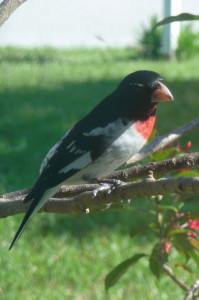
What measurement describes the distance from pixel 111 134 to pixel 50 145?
4020mm

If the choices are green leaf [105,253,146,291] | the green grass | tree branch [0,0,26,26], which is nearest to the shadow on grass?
the green grass

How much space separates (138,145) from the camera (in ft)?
6.56

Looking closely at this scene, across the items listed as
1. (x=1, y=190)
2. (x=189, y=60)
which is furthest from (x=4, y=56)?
(x=1, y=190)

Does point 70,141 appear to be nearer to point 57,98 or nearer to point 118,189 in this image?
point 118,189

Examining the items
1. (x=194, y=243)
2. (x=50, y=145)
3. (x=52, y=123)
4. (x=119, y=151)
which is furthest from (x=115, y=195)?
(x=52, y=123)

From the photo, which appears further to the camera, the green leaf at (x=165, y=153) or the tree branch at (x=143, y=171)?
the green leaf at (x=165, y=153)

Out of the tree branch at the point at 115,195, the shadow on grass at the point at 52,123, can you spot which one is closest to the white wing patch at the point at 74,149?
the tree branch at the point at 115,195

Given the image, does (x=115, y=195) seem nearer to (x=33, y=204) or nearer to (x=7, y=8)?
(x=33, y=204)

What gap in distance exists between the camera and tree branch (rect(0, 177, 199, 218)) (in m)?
1.43

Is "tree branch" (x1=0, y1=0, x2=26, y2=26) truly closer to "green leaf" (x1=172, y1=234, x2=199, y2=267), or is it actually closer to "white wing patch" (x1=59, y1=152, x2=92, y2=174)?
"white wing patch" (x1=59, y1=152, x2=92, y2=174)

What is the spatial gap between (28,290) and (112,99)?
1.99 m

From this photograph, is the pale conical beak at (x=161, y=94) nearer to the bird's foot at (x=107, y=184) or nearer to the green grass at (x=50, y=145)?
the bird's foot at (x=107, y=184)

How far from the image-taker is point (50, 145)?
236 inches

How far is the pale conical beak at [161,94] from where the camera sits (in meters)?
1.96
